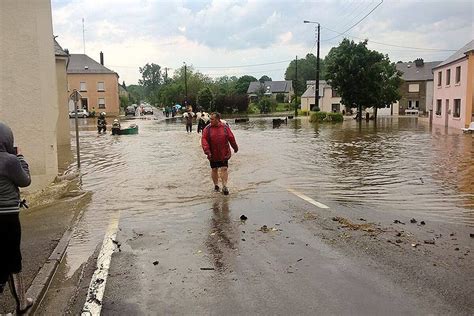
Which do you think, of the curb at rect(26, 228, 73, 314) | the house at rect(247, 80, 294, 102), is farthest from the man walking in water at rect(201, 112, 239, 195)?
the house at rect(247, 80, 294, 102)

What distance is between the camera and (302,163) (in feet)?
53.1

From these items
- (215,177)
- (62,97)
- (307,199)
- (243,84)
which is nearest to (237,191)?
(215,177)

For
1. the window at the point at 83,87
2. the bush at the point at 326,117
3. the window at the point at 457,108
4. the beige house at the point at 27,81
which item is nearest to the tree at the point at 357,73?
the bush at the point at 326,117

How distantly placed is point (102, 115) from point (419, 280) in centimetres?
3105

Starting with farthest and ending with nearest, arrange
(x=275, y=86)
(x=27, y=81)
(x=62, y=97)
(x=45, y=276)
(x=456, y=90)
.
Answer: (x=275, y=86)
(x=456, y=90)
(x=62, y=97)
(x=27, y=81)
(x=45, y=276)

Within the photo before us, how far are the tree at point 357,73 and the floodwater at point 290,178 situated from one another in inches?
1013

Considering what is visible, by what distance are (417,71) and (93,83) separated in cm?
5056

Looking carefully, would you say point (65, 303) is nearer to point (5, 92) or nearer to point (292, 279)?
point (292, 279)

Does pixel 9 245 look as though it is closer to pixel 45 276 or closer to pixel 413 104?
pixel 45 276

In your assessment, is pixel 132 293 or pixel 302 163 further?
pixel 302 163

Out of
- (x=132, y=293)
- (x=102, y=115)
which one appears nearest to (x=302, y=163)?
(x=132, y=293)

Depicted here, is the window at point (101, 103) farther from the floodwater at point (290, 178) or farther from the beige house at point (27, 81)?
the beige house at point (27, 81)

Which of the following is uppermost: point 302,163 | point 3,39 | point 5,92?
point 3,39

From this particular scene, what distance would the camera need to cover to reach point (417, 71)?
257 ft
